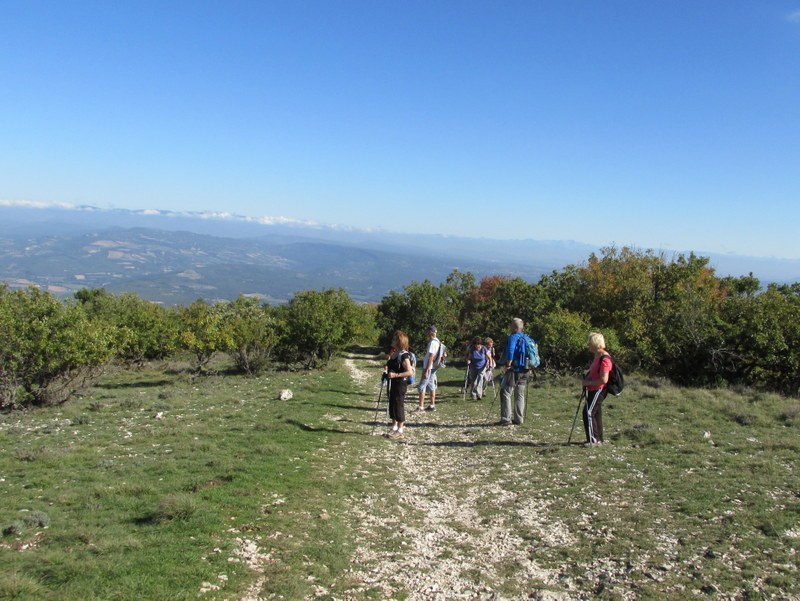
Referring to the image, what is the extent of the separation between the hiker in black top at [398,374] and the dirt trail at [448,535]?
2021mm

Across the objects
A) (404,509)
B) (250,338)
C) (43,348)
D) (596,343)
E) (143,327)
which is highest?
(596,343)

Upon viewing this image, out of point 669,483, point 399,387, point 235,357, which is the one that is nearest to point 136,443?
point 399,387

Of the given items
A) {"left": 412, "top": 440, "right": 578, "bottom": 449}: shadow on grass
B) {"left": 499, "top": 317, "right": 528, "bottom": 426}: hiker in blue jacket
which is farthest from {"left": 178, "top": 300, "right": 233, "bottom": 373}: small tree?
{"left": 412, "top": 440, "right": 578, "bottom": 449}: shadow on grass

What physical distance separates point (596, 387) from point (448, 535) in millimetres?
5464

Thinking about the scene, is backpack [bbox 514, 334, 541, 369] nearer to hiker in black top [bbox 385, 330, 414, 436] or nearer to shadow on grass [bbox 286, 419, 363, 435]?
hiker in black top [bbox 385, 330, 414, 436]

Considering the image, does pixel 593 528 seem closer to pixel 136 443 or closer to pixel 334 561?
pixel 334 561

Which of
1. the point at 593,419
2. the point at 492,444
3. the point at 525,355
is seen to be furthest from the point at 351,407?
the point at 593,419

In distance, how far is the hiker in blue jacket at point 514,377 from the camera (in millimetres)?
13805

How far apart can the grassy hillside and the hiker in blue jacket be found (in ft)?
1.82

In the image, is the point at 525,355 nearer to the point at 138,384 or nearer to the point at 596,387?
the point at 596,387

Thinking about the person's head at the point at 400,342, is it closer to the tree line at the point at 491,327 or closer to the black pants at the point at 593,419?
the black pants at the point at 593,419

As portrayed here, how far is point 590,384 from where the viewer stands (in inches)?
453

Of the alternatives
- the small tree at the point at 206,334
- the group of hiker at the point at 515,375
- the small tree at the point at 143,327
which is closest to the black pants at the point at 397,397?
the group of hiker at the point at 515,375

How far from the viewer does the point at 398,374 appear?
1285cm
